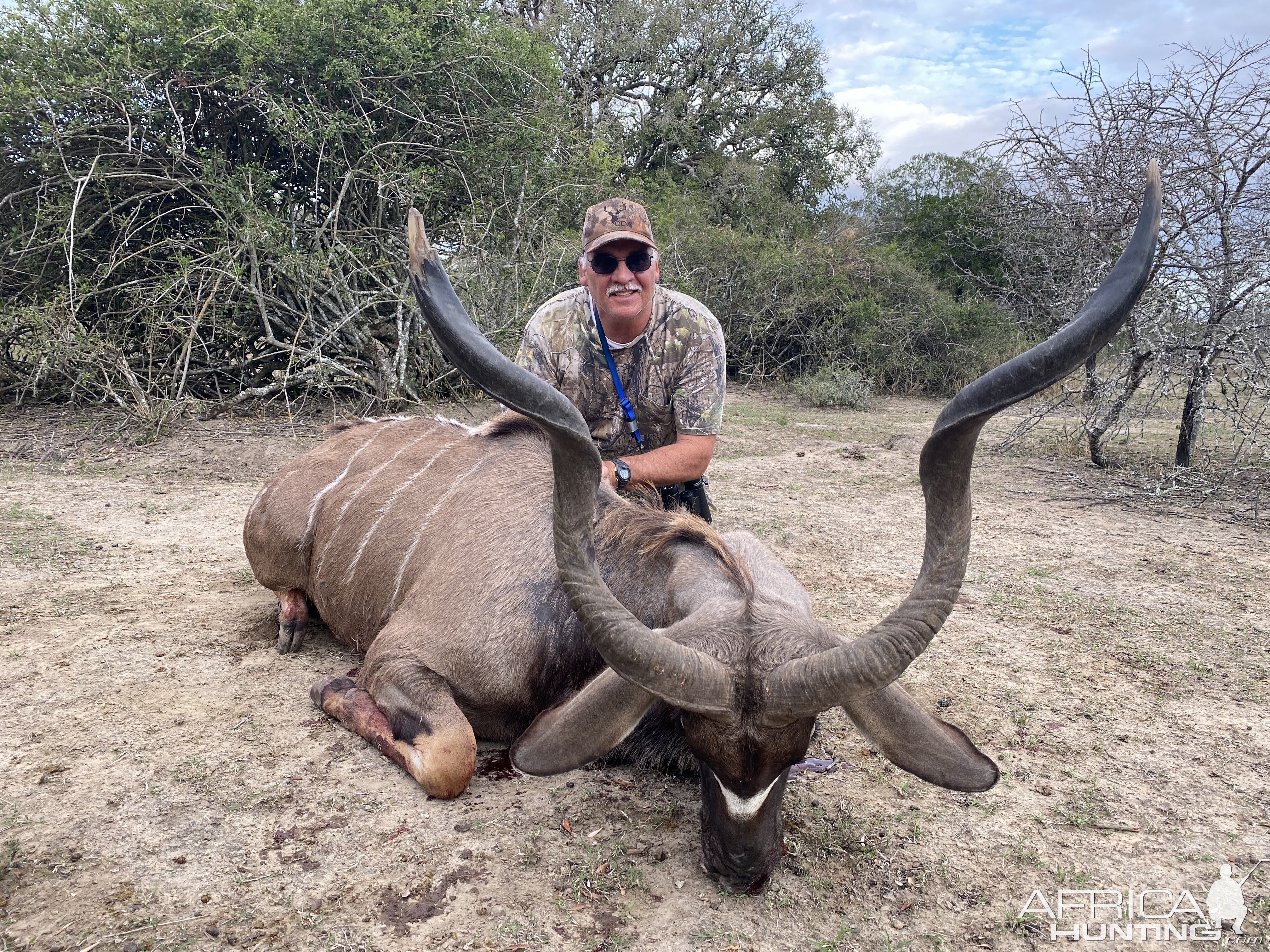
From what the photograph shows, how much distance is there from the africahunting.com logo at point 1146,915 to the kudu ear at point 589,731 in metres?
1.34

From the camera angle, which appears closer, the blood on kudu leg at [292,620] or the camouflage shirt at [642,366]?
the blood on kudu leg at [292,620]

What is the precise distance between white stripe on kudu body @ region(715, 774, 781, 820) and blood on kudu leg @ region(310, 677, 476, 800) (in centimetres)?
99

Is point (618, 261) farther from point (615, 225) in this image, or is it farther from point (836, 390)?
point (836, 390)

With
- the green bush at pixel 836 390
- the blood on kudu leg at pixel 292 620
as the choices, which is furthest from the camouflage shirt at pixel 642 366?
the green bush at pixel 836 390

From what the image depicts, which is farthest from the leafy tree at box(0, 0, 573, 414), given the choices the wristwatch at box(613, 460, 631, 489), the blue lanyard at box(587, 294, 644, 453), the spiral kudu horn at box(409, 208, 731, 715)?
the spiral kudu horn at box(409, 208, 731, 715)

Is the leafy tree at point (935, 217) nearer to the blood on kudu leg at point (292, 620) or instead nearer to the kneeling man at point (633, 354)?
the kneeling man at point (633, 354)

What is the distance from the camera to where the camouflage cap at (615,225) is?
4.29m

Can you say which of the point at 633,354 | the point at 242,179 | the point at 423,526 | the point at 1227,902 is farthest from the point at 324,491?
the point at 242,179

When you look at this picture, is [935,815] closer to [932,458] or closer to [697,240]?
[932,458]

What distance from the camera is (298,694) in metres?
3.64

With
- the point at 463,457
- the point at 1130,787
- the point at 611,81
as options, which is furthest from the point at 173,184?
the point at 611,81

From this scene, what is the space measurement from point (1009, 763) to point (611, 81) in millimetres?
24496

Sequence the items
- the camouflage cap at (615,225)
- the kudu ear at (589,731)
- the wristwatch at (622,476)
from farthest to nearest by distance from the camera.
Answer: the camouflage cap at (615,225), the wristwatch at (622,476), the kudu ear at (589,731)

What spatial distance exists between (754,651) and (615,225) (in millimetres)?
2750
